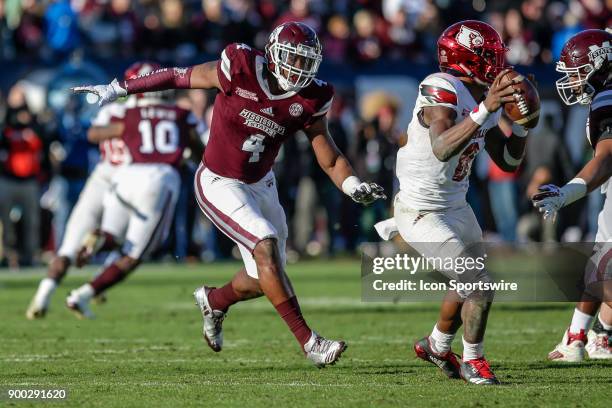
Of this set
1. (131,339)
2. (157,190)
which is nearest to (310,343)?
(131,339)

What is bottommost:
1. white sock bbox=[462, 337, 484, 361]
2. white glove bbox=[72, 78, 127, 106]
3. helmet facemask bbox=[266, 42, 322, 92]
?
white sock bbox=[462, 337, 484, 361]

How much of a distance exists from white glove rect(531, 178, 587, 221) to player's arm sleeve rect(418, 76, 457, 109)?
Answer: 627 millimetres

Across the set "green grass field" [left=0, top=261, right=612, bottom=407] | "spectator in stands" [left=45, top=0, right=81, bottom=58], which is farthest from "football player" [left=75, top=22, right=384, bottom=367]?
"spectator in stands" [left=45, top=0, right=81, bottom=58]

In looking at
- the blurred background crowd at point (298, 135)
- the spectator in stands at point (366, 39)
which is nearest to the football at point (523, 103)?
the blurred background crowd at point (298, 135)

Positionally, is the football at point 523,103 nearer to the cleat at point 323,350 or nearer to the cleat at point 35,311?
the cleat at point 323,350

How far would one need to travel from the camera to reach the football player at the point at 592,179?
5961 mm

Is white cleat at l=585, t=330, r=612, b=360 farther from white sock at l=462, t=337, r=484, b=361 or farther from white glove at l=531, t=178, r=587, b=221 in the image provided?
white glove at l=531, t=178, r=587, b=221

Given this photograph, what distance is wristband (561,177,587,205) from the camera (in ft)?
19.3

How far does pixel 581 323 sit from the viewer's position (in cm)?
711

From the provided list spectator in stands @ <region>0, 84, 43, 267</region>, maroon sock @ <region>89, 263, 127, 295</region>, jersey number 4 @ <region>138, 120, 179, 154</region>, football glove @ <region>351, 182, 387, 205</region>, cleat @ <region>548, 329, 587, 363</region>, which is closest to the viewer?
football glove @ <region>351, 182, 387, 205</region>

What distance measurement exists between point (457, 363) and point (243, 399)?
Result: 1.37m

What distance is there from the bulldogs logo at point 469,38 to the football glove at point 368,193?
881mm

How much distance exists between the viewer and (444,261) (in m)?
6.18

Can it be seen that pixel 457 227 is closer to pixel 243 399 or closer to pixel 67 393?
pixel 243 399
